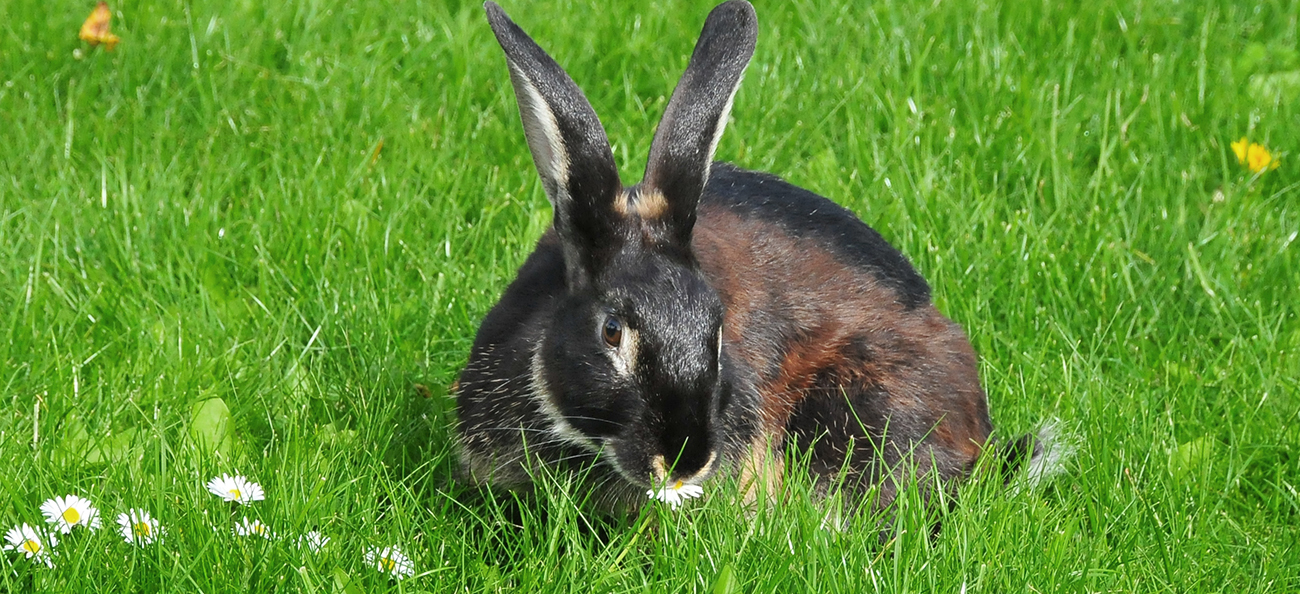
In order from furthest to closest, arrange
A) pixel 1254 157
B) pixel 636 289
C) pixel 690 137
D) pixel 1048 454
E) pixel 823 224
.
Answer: pixel 1254 157 < pixel 823 224 < pixel 1048 454 < pixel 690 137 < pixel 636 289

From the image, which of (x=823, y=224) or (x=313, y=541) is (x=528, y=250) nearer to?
(x=823, y=224)

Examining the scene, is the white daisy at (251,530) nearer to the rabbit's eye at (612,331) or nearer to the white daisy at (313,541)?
the white daisy at (313,541)

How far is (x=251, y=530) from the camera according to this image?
135 inches

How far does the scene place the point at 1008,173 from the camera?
5.78 m

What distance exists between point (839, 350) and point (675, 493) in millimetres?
885

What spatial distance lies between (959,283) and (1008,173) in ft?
2.82

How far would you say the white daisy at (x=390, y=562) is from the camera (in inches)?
134

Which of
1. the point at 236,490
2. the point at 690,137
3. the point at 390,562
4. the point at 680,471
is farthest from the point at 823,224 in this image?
the point at 236,490

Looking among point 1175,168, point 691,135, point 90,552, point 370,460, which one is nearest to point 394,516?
point 370,460

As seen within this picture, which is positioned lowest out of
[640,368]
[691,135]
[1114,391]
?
[1114,391]

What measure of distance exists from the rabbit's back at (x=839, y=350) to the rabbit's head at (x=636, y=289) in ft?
0.77

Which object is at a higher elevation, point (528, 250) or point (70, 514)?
point (70, 514)

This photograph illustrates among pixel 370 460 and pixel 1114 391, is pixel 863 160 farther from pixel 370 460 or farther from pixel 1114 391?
pixel 370 460

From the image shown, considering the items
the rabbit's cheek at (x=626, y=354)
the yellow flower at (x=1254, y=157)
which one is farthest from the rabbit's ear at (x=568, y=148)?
the yellow flower at (x=1254, y=157)
